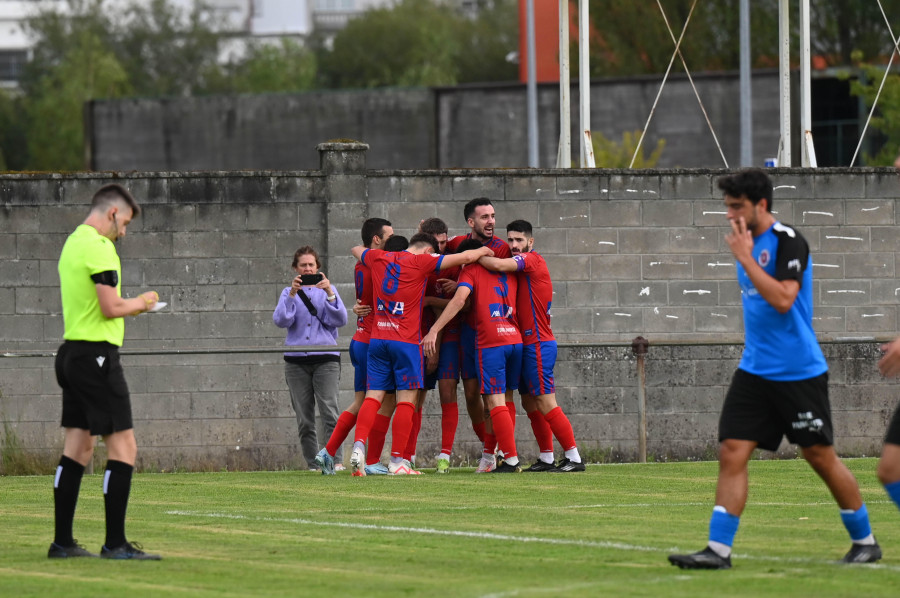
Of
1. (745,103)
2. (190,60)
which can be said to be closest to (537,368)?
(745,103)

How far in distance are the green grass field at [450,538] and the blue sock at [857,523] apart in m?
0.17

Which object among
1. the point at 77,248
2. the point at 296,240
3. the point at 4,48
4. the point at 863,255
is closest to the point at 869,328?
the point at 863,255

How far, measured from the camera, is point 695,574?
7270 mm

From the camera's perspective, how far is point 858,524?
7648 millimetres

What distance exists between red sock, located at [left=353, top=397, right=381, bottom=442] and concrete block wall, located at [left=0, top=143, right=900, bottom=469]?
10.1 ft

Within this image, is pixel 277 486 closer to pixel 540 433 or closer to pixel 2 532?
pixel 540 433

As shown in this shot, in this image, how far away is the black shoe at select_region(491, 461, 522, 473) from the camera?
13.7 meters

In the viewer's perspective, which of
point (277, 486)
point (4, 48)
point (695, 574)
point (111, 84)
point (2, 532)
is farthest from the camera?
point (4, 48)

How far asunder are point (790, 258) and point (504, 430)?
6.01 m

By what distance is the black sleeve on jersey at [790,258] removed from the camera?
753 centimetres

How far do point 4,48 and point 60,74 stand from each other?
4903cm

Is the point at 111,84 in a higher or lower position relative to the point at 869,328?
higher

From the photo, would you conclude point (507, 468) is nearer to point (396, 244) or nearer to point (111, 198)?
point (396, 244)

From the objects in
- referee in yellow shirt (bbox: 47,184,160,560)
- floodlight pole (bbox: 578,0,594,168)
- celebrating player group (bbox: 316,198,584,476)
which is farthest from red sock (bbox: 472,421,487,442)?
referee in yellow shirt (bbox: 47,184,160,560)
